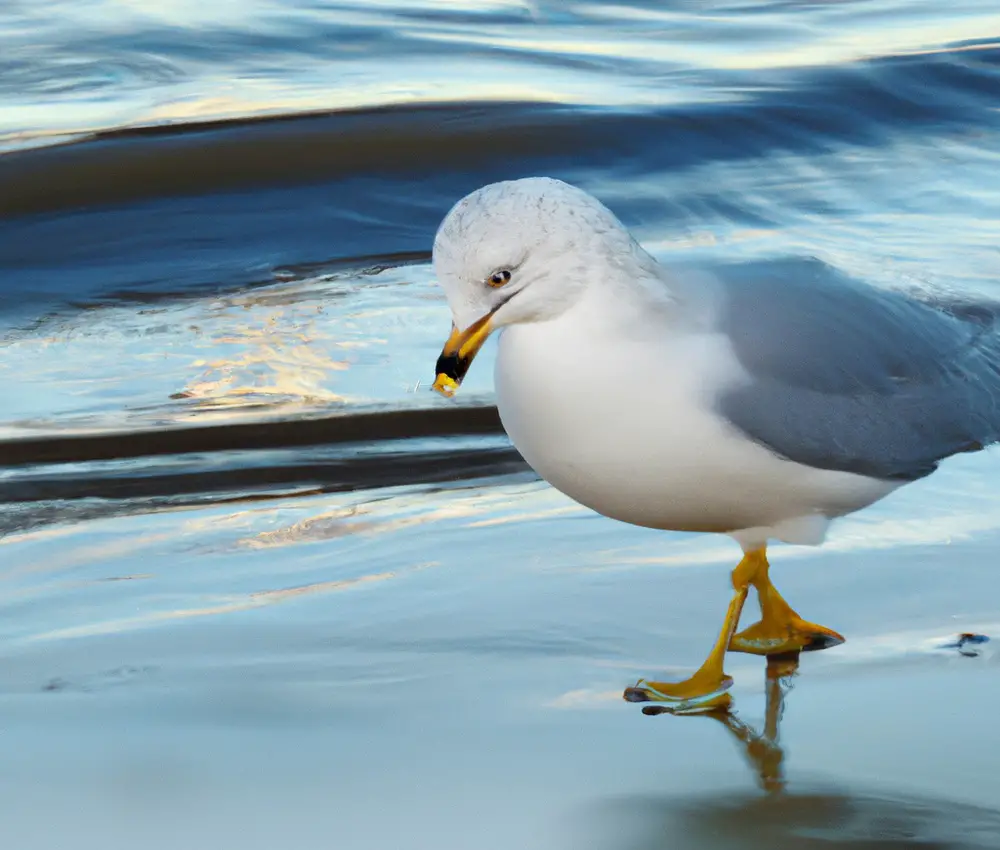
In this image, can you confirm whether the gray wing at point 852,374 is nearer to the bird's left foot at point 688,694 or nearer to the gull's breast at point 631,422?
the gull's breast at point 631,422

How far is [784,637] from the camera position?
332cm

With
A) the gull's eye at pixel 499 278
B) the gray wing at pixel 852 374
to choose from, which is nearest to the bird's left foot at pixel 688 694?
the gray wing at pixel 852 374

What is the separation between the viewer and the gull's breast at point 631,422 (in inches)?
116

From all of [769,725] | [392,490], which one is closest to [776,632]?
[769,725]

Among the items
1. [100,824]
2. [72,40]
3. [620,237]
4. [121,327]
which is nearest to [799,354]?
[620,237]

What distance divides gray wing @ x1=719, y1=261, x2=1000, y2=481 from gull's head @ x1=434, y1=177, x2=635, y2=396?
1.01ft

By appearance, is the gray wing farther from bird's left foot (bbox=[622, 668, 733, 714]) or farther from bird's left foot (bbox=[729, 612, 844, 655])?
bird's left foot (bbox=[622, 668, 733, 714])

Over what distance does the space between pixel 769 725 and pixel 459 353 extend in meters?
0.83

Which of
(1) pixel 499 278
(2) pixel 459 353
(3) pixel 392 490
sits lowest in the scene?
(3) pixel 392 490

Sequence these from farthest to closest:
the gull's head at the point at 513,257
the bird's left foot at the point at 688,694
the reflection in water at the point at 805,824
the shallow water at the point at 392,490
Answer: the bird's left foot at the point at 688,694 < the gull's head at the point at 513,257 < the shallow water at the point at 392,490 < the reflection in water at the point at 805,824

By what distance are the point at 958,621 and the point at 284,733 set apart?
4.33 ft

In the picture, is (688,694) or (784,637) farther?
(784,637)

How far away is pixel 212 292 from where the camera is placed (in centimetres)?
627

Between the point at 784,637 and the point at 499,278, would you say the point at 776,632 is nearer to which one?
the point at 784,637
